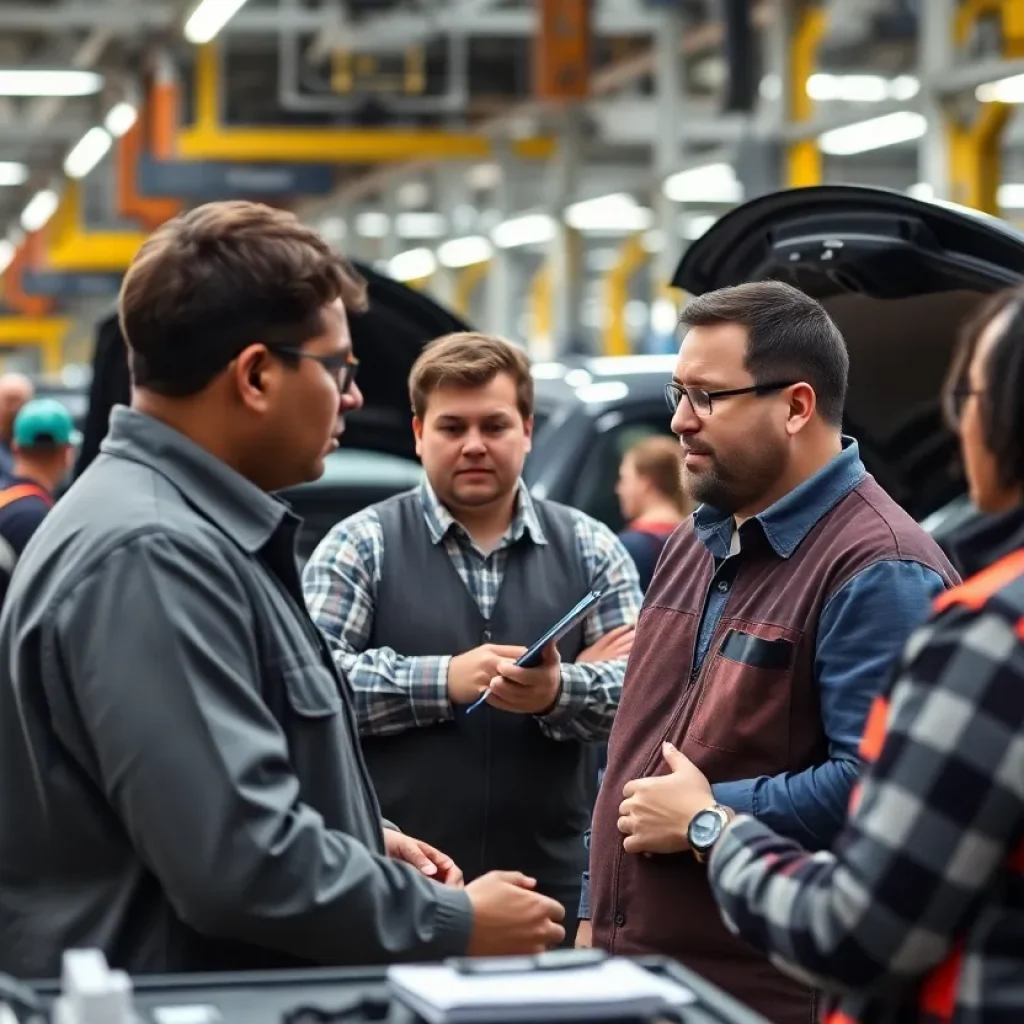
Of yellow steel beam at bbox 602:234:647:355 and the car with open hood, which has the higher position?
the car with open hood

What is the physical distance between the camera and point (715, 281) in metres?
4.45

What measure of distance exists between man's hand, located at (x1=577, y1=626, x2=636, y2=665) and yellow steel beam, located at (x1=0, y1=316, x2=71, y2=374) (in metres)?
34.1

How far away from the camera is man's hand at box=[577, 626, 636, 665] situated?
418 cm

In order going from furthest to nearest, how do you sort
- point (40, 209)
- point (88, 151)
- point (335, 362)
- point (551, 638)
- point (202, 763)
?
point (40, 209) < point (88, 151) < point (551, 638) < point (335, 362) < point (202, 763)

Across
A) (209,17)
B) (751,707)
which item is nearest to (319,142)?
(209,17)

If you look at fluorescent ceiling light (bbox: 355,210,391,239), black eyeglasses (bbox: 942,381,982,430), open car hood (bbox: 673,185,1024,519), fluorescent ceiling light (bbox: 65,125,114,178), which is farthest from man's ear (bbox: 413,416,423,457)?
fluorescent ceiling light (bbox: 355,210,391,239)

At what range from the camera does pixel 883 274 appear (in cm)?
413

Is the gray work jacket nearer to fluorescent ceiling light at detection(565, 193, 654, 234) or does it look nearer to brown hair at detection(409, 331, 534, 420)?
brown hair at detection(409, 331, 534, 420)

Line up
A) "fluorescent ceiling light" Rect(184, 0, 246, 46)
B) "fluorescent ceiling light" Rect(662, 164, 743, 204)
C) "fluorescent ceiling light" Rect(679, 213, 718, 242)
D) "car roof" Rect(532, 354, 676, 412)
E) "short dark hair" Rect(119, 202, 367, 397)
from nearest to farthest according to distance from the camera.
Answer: "short dark hair" Rect(119, 202, 367, 397), "car roof" Rect(532, 354, 676, 412), "fluorescent ceiling light" Rect(662, 164, 743, 204), "fluorescent ceiling light" Rect(184, 0, 246, 46), "fluorescent ceiling light" Rect(679, 213, 718, 242)

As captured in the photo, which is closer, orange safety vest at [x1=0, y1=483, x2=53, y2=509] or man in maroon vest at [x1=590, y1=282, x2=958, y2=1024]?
man in maroon vest at [x1=590, y1=282, x2=958, y2=1024]

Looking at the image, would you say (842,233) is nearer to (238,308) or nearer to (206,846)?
(238,308)

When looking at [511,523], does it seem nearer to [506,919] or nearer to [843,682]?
[843,682]

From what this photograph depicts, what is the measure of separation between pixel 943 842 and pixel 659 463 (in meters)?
3.87

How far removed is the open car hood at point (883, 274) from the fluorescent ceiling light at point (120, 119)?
1470 cm
